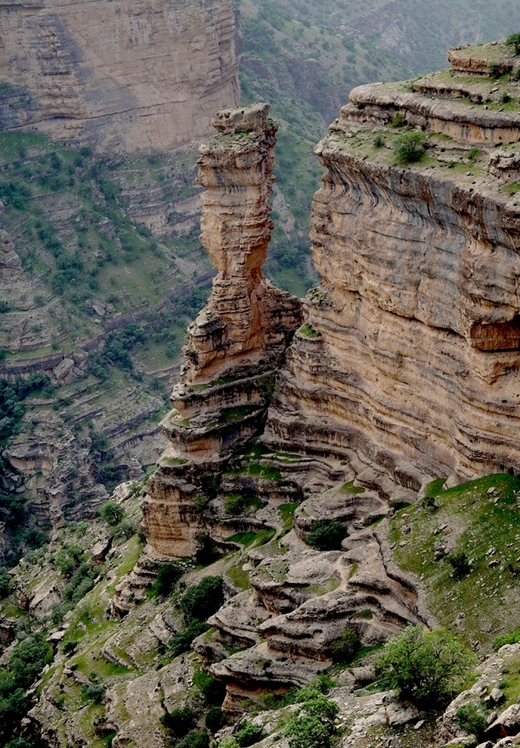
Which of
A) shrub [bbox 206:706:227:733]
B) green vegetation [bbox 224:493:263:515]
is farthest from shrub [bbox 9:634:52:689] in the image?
shrub [bbox 206:706:227:733]

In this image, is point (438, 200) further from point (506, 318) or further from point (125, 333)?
point (125, 333)

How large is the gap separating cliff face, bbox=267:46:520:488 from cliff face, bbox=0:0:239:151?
75.8m

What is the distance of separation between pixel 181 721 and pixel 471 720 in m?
23.0

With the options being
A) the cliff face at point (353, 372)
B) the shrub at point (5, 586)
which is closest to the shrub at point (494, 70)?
the cliff face at point (353, 372)

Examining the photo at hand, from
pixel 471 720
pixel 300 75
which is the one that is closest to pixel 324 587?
pixel 471 720

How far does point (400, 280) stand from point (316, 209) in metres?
8.64

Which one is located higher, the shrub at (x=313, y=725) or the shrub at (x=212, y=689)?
the shrub at (x=313, y=725)

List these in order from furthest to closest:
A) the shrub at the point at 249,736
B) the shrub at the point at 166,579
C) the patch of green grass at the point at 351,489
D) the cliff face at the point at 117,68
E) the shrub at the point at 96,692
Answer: the cliff face at the point at 117,68, the shrub at the point at 166,579, the shrub at the point at 96,692, the patch of green grass at the point at 351,489, the shrub at the point at 249,736

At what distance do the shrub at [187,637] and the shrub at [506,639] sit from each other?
789 inches

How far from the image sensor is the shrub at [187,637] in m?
60.7

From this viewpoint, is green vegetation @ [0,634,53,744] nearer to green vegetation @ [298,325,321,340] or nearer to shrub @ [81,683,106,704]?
shrub @ [81,683,106,704]

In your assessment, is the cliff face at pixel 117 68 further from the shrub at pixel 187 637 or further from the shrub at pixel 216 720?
the shrub at pixel 216 720

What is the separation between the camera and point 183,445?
68.1 meters

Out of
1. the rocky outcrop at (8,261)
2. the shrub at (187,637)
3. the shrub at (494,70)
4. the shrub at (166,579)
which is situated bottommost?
the rocky outcrop at (8,261)
